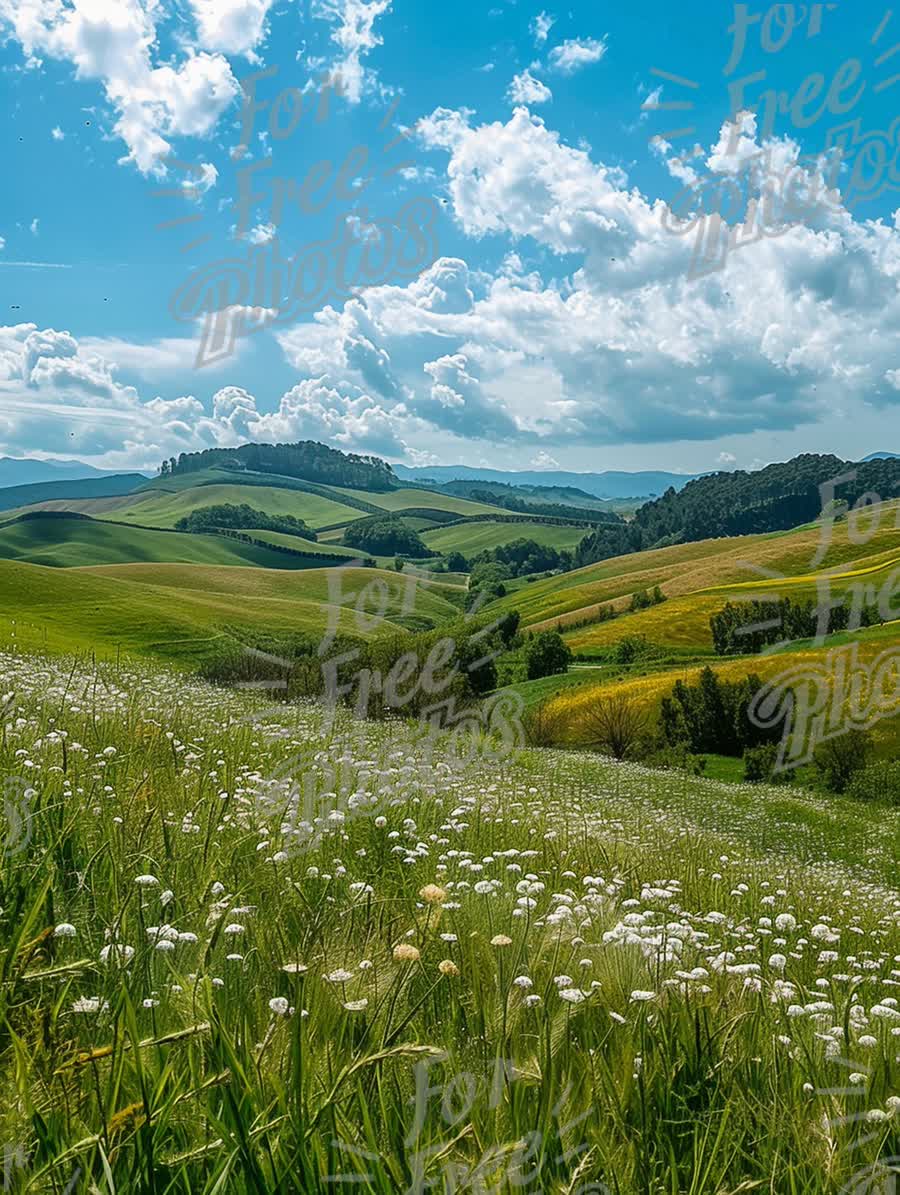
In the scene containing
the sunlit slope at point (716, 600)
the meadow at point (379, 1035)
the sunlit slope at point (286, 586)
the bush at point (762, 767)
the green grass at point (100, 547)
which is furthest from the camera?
the green grass at point (100, 547)

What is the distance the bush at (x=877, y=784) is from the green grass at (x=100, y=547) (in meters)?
154

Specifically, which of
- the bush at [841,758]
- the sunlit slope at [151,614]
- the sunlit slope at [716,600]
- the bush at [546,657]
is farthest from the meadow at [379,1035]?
the sunlit slope at [716,600]


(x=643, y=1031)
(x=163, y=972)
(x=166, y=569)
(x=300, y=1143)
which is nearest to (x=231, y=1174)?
(x=300, y=1143)

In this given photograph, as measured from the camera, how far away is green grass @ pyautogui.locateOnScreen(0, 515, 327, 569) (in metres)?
173

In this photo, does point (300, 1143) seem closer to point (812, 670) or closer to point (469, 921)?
point (469, 921)

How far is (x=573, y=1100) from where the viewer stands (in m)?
2.48

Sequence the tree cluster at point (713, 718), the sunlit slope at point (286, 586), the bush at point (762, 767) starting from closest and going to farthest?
the bush at point (762, 767), the tree cluster at point (713, 718), the sunlit slope at point (286, 586)

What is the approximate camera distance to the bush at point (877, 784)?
4191 cm

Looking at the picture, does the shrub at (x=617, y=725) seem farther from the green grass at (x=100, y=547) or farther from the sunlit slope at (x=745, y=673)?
the green grass at (x=100, y=547)

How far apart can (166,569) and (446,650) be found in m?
104

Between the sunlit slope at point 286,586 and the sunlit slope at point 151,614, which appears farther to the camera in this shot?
the sunlit slope at point 286,586

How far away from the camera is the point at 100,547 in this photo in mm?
179250

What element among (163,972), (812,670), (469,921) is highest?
(163,972)

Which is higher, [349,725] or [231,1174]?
[231,1174]
